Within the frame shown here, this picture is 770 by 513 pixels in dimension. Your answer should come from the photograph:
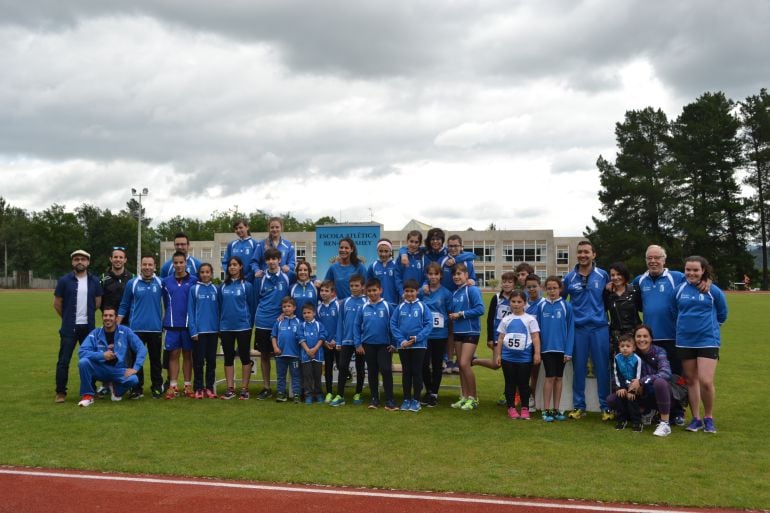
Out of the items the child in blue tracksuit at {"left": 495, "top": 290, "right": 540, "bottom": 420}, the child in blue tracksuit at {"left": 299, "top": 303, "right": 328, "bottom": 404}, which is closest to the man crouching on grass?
the child in blue tracksuit at {"left": 299, "top": 303, "right": 328, "bottom": 404}

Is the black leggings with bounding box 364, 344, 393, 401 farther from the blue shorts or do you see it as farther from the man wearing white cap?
the man wearing white cap

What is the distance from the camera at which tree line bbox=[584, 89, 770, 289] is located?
5503 centimetres

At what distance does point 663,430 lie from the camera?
7.04 meters

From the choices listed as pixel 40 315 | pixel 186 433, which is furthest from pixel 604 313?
pixel 40 315

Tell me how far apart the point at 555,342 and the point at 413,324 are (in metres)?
1.77

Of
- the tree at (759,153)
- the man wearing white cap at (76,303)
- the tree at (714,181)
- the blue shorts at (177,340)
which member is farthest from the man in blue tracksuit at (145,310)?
the tree at (759,153)

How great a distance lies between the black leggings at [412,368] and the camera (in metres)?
8.39

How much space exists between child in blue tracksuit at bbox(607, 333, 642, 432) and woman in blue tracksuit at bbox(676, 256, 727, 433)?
512 mm

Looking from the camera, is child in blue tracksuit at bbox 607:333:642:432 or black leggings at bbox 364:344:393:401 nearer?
child in blue tracksuit at bbox 607:333:642:432

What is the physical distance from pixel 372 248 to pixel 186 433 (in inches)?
230

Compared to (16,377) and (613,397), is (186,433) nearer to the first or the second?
(613,397)

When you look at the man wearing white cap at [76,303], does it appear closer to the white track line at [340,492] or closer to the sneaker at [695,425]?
the white track line at [340,492]

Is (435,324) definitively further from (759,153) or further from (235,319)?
Answer: (759,153)

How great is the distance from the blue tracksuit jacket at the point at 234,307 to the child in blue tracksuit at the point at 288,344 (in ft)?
1.53
